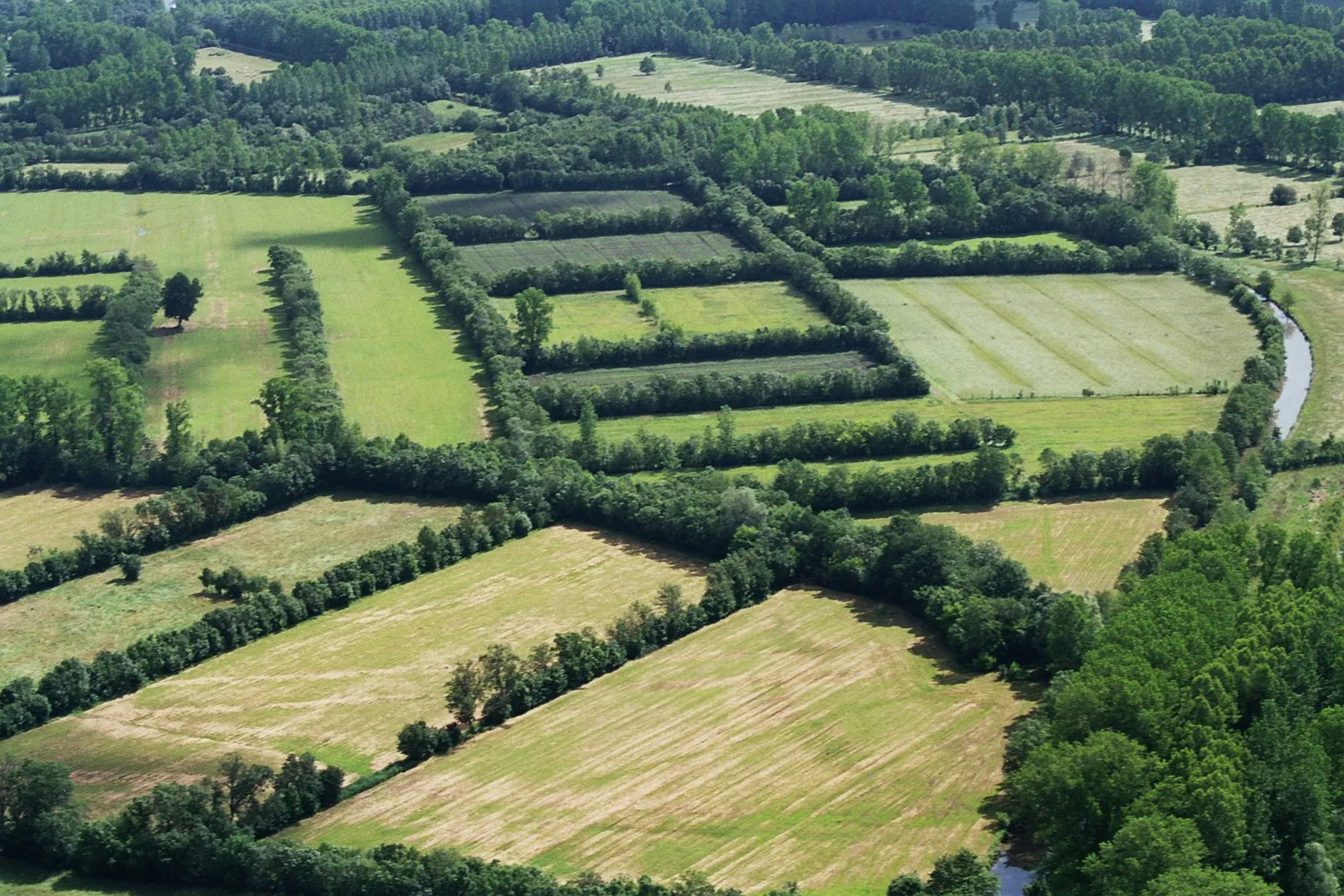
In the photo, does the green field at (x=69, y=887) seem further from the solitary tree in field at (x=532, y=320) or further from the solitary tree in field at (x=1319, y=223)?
the solitary tree in field at (x=1319, y=223)

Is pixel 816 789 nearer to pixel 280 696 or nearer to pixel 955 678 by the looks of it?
pixel 955 678

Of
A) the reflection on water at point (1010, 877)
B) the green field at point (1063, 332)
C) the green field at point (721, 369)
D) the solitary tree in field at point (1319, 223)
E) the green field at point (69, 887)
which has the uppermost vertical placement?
the solitary tree in field at point (1319, 223)

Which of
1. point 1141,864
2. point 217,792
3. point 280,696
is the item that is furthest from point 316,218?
point 1141,864

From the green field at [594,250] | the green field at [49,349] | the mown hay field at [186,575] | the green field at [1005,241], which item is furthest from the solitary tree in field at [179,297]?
the green field at [1005,241]

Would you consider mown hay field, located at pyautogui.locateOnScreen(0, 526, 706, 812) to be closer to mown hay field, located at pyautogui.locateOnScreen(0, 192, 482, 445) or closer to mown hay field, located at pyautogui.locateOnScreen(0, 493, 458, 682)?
Answer: mown hay field, located at pyautogui.locateOnScreen(0, 493, 458, 682)

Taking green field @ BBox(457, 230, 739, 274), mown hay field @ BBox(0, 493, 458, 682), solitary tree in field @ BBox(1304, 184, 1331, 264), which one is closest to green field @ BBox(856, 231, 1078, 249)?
green field @ BBox(457, 230, 739, 274)
